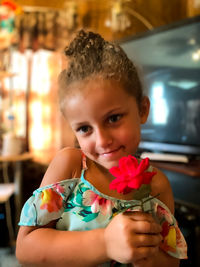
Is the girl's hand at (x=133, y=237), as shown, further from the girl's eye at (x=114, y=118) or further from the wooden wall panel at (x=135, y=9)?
the wooden wall panel at (x=135, y=9)

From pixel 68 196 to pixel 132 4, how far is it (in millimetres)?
2446

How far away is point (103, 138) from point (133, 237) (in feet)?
0.61

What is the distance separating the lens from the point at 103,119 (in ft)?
1.71

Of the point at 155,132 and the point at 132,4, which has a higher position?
the point at 132,4

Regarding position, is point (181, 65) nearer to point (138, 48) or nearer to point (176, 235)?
point (138, 48)

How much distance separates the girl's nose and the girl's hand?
139 mm

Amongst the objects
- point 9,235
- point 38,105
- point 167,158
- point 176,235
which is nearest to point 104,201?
point 176,235

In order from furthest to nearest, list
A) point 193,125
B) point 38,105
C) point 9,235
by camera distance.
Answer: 1. point 38,105
2. point 9,235
3. point 193,125

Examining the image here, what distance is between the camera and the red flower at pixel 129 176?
1.27 ft

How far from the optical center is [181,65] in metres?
1.79

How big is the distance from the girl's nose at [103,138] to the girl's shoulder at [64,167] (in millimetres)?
91

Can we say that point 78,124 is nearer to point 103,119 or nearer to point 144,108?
point 103,119

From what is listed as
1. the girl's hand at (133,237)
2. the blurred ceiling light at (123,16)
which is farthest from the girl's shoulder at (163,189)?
the blurred ceiling light at (123,16)

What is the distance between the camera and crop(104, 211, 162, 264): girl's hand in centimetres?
42
